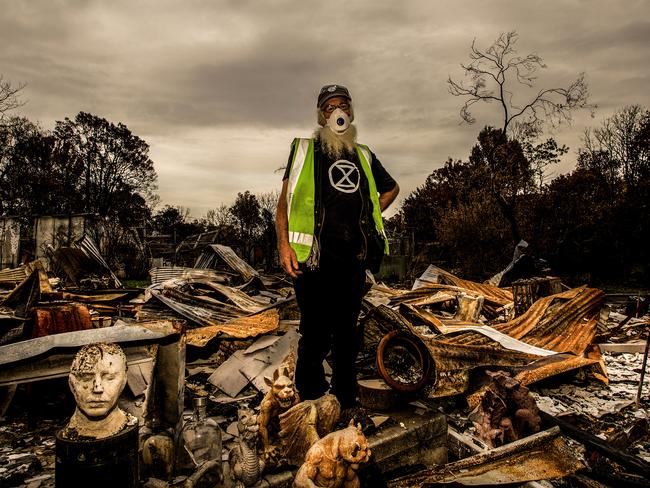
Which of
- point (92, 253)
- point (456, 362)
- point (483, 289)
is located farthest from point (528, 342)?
point (92, 253)

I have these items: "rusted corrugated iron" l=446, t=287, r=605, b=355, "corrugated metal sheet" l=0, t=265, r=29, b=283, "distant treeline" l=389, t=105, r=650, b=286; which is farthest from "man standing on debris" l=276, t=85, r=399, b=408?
"distant treeline" l=389, t=105, r=650, b=286

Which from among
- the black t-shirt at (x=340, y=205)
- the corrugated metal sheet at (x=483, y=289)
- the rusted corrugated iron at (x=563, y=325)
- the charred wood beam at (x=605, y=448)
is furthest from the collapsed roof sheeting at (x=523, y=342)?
the corrugated metal sheet at (x=483, y=289)

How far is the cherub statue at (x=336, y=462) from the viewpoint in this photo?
1.76 metres

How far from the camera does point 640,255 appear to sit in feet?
50.6

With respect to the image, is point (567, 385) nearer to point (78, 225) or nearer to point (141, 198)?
point (78, 225)

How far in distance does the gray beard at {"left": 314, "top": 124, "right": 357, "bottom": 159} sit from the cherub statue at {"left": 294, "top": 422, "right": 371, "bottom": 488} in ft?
5.49

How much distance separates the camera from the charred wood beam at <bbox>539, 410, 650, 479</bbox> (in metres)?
2.38

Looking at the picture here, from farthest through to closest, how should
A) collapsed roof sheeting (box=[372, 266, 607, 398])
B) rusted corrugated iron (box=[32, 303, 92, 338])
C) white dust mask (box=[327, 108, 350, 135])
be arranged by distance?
rusted corrugated iron (box=[32, 303, 92, 338]) → collapsed roof sheeting (box=[372, 266, 607, 398]) → white dust mask (box=[327, 108, 350, 135])

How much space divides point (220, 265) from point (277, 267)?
27.2ft

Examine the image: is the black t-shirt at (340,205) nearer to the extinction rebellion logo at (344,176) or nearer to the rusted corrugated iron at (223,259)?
the extinction rebellion logo at (344,176)

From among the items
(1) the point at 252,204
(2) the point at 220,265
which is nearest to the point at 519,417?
(2) the point at 220,265

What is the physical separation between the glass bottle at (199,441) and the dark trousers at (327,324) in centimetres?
60

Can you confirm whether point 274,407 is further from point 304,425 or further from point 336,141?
point 336,141

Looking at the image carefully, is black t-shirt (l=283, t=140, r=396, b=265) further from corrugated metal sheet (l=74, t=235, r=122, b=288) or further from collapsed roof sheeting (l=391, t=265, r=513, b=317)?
corrugated metal sheet (l=74, t=235, r=122, b=288)
